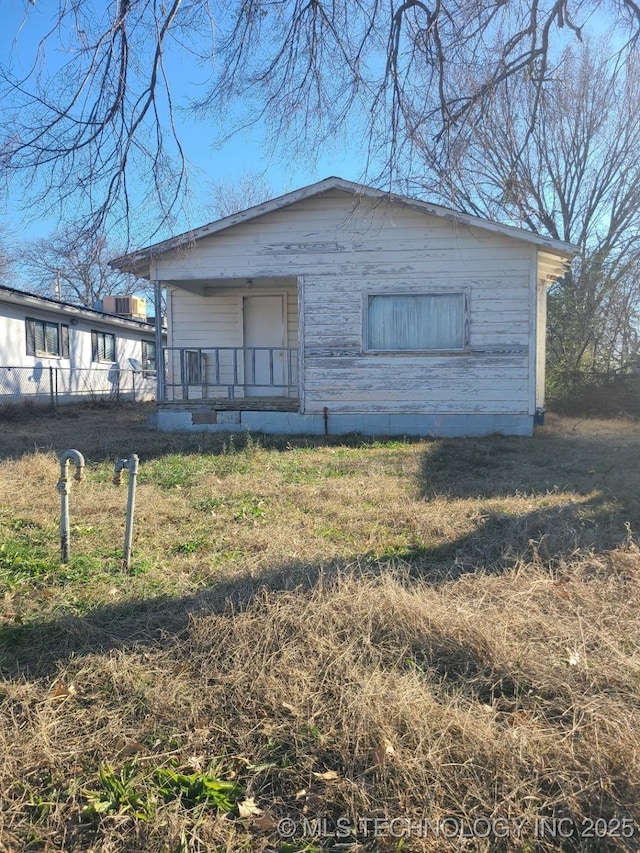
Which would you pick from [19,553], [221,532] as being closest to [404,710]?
[221,532]

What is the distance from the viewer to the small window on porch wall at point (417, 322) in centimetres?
1009

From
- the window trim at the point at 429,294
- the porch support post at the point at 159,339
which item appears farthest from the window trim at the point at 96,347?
the window trim at the point at 429,294

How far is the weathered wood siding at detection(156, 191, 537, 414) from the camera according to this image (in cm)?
994

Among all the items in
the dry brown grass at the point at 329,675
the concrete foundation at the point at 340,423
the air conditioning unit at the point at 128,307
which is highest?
the air conditioning unit at the point at 128,307

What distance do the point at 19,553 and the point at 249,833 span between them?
2867 mm

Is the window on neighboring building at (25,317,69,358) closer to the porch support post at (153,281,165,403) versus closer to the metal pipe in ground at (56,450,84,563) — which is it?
the porch support post at (153,281,165,403)

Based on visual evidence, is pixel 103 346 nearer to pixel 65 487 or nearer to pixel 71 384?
pixel 71 384

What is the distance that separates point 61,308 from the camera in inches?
699

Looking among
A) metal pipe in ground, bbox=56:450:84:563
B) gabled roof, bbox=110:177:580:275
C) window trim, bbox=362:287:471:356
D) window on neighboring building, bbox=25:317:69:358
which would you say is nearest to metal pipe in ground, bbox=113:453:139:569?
metal pipe in ground, bbox=56:450:84:563

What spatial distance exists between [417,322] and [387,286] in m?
0.82

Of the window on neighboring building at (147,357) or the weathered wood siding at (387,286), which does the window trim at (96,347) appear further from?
the weathered wood siding at (387,286)

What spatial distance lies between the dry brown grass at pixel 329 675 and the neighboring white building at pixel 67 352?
13096 millimetres

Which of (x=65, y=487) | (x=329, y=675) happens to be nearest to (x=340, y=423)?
(x=65, y=487)

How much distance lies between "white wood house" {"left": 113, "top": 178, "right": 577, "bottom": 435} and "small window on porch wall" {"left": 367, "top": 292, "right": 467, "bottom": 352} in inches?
0.7
